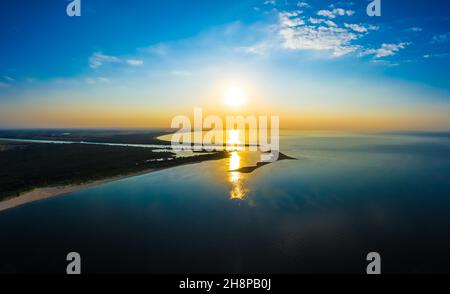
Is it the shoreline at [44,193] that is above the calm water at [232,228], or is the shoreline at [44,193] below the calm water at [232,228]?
above

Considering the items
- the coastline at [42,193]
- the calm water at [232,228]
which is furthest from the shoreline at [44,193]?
the calm water at [232,228]

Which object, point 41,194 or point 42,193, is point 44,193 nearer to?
point 42,193

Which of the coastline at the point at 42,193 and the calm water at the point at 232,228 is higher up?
the coastline at the point at 42,193

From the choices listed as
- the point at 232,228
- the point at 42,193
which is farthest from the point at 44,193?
the point at 232,228

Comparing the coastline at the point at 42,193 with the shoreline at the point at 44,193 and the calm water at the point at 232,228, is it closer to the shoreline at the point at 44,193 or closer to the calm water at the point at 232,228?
the shoreline at the point at 44,193

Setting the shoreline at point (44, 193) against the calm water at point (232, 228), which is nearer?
the calm water at point (232, 228)

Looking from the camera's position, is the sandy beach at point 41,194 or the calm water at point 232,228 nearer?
the calm water at point 232,228
